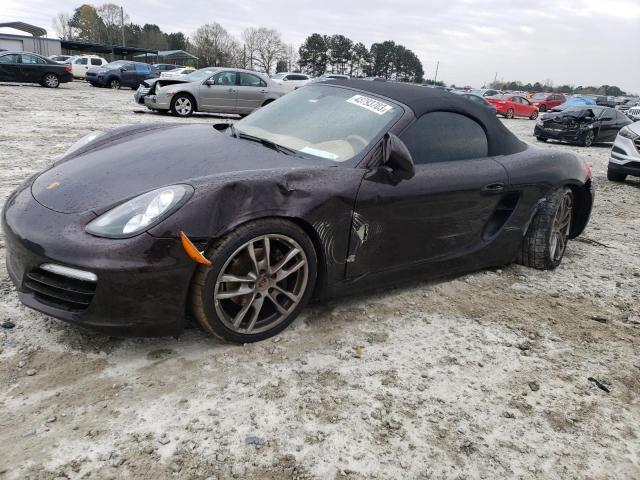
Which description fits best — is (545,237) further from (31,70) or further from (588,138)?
(31,70)

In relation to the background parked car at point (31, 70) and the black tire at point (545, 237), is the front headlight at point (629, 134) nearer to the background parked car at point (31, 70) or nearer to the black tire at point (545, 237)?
the black tire at point (545, 237)

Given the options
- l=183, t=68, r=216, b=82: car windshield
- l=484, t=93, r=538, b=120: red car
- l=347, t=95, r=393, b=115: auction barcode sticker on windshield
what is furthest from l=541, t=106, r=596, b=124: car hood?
l=347, t=95, r=393, b=115: auction barcode sticker on windshield

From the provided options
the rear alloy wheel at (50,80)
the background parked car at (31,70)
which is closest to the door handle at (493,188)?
the background parked car at (31,70)

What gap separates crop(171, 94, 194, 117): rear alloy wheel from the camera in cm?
1440

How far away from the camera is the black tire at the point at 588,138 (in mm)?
16125

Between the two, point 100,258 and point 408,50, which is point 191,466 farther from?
point 408,50

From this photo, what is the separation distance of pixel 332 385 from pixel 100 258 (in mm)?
1242

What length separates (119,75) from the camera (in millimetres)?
26500

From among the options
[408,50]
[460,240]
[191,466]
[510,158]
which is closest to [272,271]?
[191,466]

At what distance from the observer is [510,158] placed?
12.7 ft

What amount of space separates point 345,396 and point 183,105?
1346 centimetres

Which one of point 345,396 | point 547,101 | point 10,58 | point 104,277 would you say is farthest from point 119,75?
point 345,396

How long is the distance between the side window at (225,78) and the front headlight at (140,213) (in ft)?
43.3

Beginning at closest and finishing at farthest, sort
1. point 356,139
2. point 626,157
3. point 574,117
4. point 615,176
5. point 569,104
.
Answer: point 356,139
point 626,157
point 615,176
point 574,117
point 569,104
